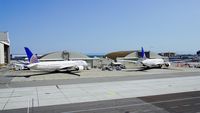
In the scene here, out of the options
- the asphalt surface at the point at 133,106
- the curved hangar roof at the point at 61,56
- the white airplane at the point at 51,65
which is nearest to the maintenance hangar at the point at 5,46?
the curved hangar roof at the point at 61,56

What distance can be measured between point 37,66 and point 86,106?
44695 millimetres

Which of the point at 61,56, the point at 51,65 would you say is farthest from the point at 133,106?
the point at 61,56

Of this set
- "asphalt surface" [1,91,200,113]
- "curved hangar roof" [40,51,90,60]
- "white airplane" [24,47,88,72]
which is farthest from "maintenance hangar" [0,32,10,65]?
"asphalt surface" [1,91,200,113]

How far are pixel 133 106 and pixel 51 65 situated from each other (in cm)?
5056

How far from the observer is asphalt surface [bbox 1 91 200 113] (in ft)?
86.3

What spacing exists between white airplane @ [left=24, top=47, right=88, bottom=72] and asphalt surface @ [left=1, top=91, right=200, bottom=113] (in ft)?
142

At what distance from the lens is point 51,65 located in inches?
2985

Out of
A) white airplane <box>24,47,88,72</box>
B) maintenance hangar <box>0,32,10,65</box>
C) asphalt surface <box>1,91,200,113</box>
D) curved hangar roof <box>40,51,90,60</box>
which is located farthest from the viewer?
maintenance hangar <box>0,32,10,65</box>

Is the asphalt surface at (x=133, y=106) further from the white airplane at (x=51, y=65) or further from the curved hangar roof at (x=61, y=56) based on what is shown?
the curved hangar roof at (x=61, y=56)

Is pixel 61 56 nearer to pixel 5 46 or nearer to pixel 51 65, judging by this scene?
pixel 5 46

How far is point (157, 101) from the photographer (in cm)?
A: 3127

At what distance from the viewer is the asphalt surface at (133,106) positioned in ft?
86.3

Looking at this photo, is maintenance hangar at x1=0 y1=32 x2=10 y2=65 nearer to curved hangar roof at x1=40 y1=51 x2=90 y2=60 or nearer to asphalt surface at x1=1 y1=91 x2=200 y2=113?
curved hangar roof at x1=40 y1=51 x2=90 y2=60

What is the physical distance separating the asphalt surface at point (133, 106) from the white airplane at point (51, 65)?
4330 centimetres
